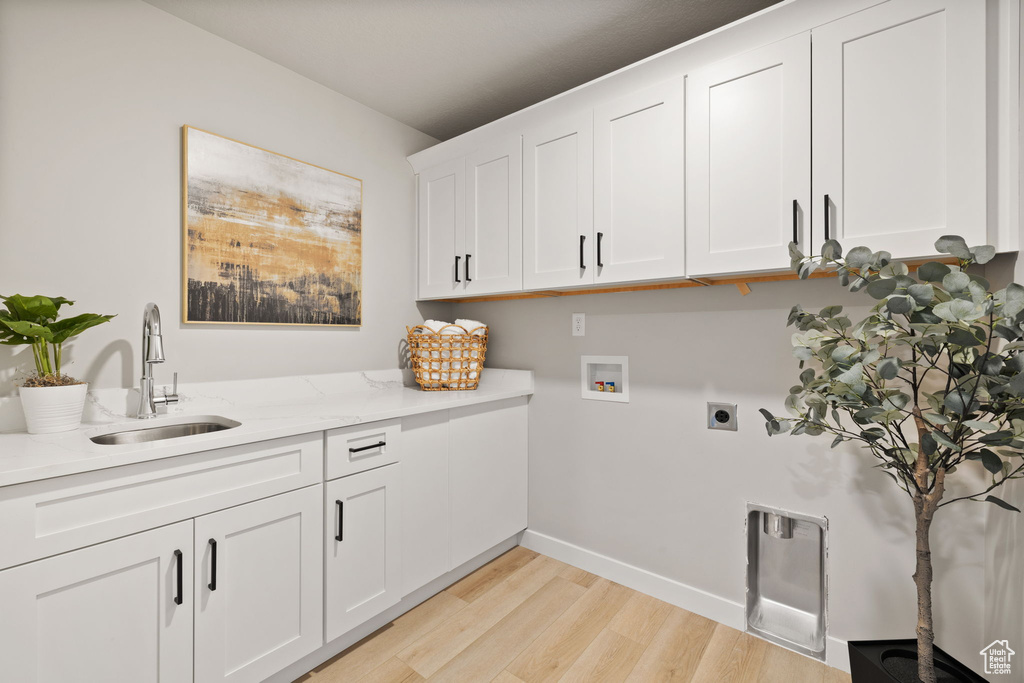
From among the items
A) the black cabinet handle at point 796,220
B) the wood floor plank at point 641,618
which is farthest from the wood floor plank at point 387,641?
the black cabinet handle at point 796,220

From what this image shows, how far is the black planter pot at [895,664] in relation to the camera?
1187 millimetres

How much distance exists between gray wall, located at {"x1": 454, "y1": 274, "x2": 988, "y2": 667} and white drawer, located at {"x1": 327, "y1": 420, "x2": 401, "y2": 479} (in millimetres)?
947

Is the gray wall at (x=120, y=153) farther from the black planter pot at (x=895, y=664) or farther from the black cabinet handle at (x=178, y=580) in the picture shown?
the black planter pot at (x=895, y=664)

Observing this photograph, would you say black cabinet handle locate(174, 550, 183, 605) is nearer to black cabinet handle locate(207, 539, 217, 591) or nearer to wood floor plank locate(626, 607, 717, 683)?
black cabinet handle locate(207, 539, 217, 591)

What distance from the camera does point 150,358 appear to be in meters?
1.58

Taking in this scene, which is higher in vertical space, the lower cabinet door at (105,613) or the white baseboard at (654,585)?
the lower cabinet door at (105,613)

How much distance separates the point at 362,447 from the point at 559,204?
134 centimetres

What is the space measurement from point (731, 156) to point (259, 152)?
1965 millimetres

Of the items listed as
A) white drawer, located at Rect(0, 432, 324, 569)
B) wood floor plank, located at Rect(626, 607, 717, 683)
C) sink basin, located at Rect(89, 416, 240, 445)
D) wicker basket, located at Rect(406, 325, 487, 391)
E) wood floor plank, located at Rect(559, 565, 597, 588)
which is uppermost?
wicker basket, located at Rect(406, 325, 487, 391)

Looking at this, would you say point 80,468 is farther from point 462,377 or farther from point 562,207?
point 562,207

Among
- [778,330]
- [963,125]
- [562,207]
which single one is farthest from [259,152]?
[963,125]

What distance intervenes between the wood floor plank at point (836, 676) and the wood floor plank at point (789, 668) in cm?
1

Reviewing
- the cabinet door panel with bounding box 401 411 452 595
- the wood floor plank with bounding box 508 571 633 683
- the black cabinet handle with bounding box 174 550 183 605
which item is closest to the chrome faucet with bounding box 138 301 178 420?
the black cabinet handle with bounding box 174 550 183 605

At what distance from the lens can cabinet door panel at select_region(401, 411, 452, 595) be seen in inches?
75.1
